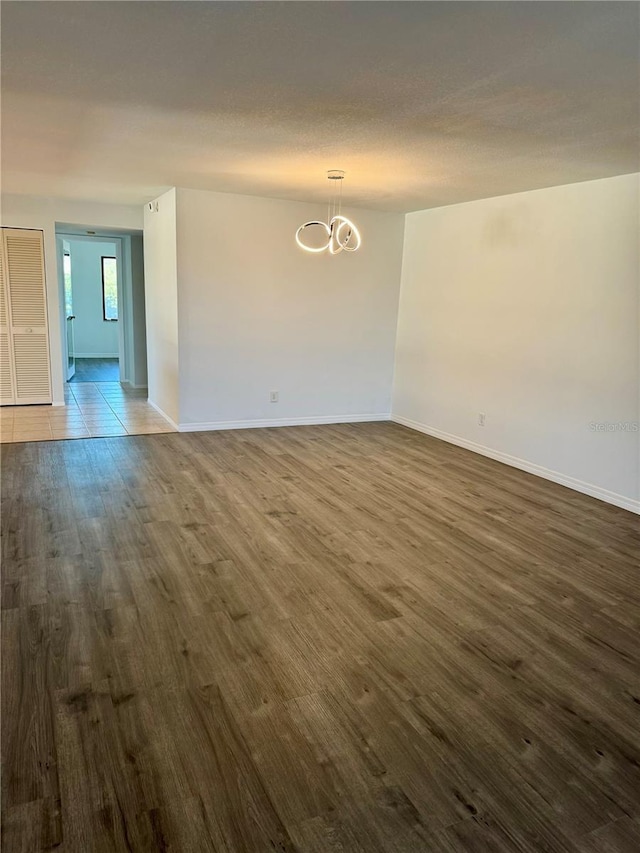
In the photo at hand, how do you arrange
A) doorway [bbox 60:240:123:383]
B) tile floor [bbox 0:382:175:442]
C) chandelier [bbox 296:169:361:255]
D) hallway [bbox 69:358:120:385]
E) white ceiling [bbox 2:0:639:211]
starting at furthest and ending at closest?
doorway [bbox 60:240:123:383] → hallway [bbox 69:358:120:385] → tile floor [bbox 0:382:175:442] → chandelier [bbox 296:169:361:255] → white ceiling [bbox 2:0:639:211]

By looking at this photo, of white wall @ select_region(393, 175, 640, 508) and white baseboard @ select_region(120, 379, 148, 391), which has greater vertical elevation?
white wall @ select_region(393, 175, 640, 508)

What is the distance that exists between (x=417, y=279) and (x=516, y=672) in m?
4.90

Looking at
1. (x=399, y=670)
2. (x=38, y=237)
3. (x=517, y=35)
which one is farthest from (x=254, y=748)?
(x=38, y=237)

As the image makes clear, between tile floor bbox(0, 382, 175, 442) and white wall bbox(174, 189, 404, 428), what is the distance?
2.05 feet

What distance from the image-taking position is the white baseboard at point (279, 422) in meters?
6.04

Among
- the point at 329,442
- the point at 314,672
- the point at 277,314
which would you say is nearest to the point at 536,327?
the point at 329,442

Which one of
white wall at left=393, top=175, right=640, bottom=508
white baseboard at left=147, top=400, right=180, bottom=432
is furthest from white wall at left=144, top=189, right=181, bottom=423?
white wall at left=393, top=175, right=640, bottom=508

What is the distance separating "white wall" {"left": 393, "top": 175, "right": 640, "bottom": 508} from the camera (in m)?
4.14

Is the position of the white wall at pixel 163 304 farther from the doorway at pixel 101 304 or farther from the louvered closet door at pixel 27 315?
the louvered closet door at pixel 27 315

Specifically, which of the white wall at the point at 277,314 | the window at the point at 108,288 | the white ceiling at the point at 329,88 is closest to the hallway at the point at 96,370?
the window at the point at 108,288

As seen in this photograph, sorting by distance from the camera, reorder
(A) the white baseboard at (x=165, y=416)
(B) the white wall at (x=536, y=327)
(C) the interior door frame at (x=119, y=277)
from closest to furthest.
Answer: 1. (B) the white wall at (x=536, y=327)
2. (A) the white baseboard at (x=165, y=416)
3. (C) the interior door frame at (x=119, y=277)

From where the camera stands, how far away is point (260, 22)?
1922 millimetres

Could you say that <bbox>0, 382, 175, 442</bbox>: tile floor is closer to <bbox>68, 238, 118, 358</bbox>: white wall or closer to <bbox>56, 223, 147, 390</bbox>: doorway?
<bbox>56, 223, 147, 390</bbox>: doorway

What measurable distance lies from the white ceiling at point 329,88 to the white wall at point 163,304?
4.60 ft
